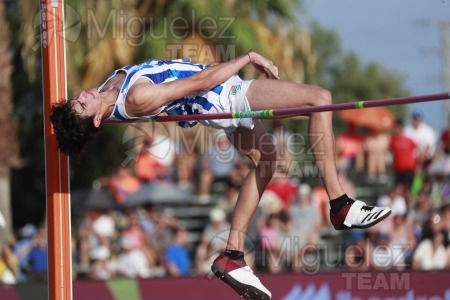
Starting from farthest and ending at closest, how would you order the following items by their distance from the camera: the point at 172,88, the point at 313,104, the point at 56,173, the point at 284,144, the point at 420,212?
the point at 284,144
the point at 420,212
the point at 56,173
the point at 313,104
the point at 172,88

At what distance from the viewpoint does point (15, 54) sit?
56.9ft

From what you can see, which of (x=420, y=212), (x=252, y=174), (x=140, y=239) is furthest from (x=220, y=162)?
(x=252, y=174)

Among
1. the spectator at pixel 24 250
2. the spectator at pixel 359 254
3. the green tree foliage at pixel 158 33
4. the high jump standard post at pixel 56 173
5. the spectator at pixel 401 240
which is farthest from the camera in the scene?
the green tree foliage at pixel 158 33

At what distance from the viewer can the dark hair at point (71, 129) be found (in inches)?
257

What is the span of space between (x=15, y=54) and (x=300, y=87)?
1145 cm

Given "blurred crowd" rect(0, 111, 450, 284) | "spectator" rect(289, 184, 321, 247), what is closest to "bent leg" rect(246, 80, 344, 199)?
"blurred crowd" rect(0, 111, 450, 284)

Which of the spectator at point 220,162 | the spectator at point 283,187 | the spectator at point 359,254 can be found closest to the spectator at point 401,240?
the spectator at point 359,254

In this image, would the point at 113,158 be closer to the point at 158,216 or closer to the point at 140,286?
the point at 158,216

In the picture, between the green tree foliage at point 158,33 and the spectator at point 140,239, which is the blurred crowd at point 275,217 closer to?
the spectator at point 140,239

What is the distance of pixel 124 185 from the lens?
13.1m

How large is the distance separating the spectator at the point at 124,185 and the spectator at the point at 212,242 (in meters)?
1.32

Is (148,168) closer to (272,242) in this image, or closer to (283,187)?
(283,187)

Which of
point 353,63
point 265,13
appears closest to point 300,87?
point 265,13

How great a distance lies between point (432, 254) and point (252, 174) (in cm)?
322
